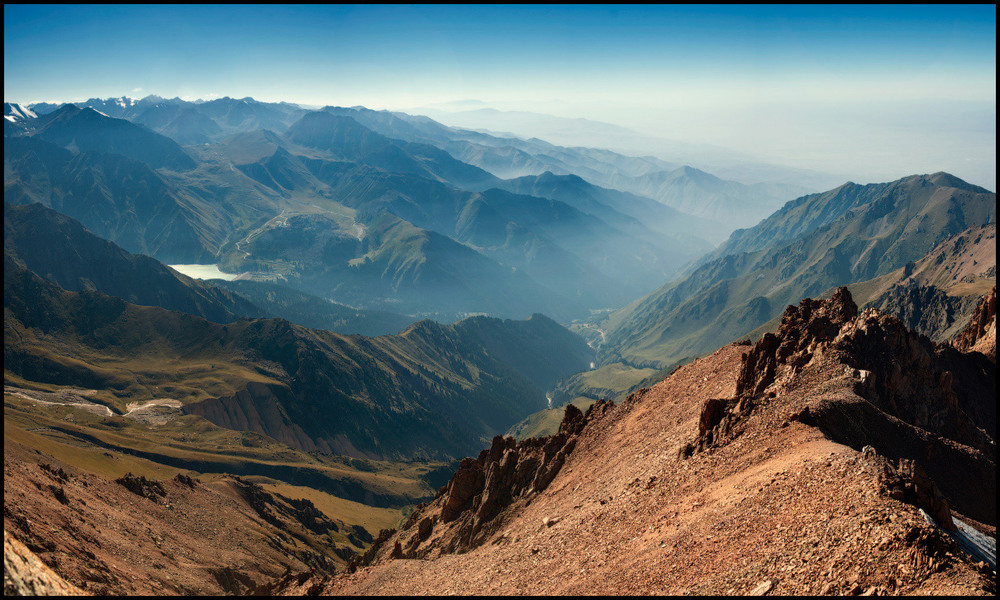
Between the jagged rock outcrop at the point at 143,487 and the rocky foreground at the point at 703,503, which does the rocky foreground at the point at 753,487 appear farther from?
the jagged rock outcrop at the point at 143,487

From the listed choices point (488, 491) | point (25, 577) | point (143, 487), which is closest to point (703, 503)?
point (488, 491)

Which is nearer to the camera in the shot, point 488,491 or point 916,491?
point 916,491

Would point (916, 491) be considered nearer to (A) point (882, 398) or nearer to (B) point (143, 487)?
(A) point (882, 398)

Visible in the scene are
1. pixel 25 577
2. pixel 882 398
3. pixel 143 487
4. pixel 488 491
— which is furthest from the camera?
pixel 143 487

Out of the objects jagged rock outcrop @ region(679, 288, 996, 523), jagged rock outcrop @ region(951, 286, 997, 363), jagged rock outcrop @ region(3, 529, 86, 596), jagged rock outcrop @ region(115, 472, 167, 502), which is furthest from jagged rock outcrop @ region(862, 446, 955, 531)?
jagged rock outcrop @ region(115, 472, 167, 502)

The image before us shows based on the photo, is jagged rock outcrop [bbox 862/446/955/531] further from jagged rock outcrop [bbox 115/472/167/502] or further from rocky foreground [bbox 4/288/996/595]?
jagged rock outcrop [bbox 115/472/167/502]

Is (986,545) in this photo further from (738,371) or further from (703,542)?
(738,371)

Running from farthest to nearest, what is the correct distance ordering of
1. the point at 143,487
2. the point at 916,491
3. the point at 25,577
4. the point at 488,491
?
the point at 143,487 → the point at 488,491 → the point at 25,577 → the point at 916,491
